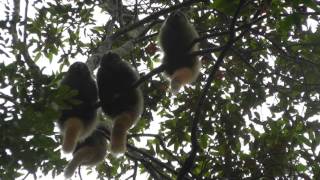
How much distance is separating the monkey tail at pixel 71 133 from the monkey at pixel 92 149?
0.45m

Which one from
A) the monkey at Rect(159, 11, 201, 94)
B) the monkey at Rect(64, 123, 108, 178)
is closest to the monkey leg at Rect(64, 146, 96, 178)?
the monkey at Rect(64, 123, 108, 178)

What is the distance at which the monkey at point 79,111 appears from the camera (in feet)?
13.9

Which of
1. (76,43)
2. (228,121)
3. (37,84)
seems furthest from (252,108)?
(37,84)

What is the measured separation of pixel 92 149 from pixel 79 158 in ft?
0.77

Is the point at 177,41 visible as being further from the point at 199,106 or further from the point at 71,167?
the point at 199,106

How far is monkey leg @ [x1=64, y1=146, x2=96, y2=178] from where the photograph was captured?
4.40 meters

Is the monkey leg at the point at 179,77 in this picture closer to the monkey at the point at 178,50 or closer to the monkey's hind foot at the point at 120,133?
the monkey at the point at 178,50

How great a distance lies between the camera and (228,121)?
5.34m

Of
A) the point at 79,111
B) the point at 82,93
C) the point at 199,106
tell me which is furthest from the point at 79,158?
the point at 199,106

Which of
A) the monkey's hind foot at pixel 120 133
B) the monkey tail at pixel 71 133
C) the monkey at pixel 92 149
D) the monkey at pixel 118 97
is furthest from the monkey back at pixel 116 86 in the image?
the monkey at pixel 92 149

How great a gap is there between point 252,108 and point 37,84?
3.17m

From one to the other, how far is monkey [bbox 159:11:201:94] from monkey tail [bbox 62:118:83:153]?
946 millimetres

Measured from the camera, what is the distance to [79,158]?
4.70m

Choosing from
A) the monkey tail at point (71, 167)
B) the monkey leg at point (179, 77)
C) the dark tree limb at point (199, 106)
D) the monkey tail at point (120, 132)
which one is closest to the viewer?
the dark tree limb at point (199, 106)
